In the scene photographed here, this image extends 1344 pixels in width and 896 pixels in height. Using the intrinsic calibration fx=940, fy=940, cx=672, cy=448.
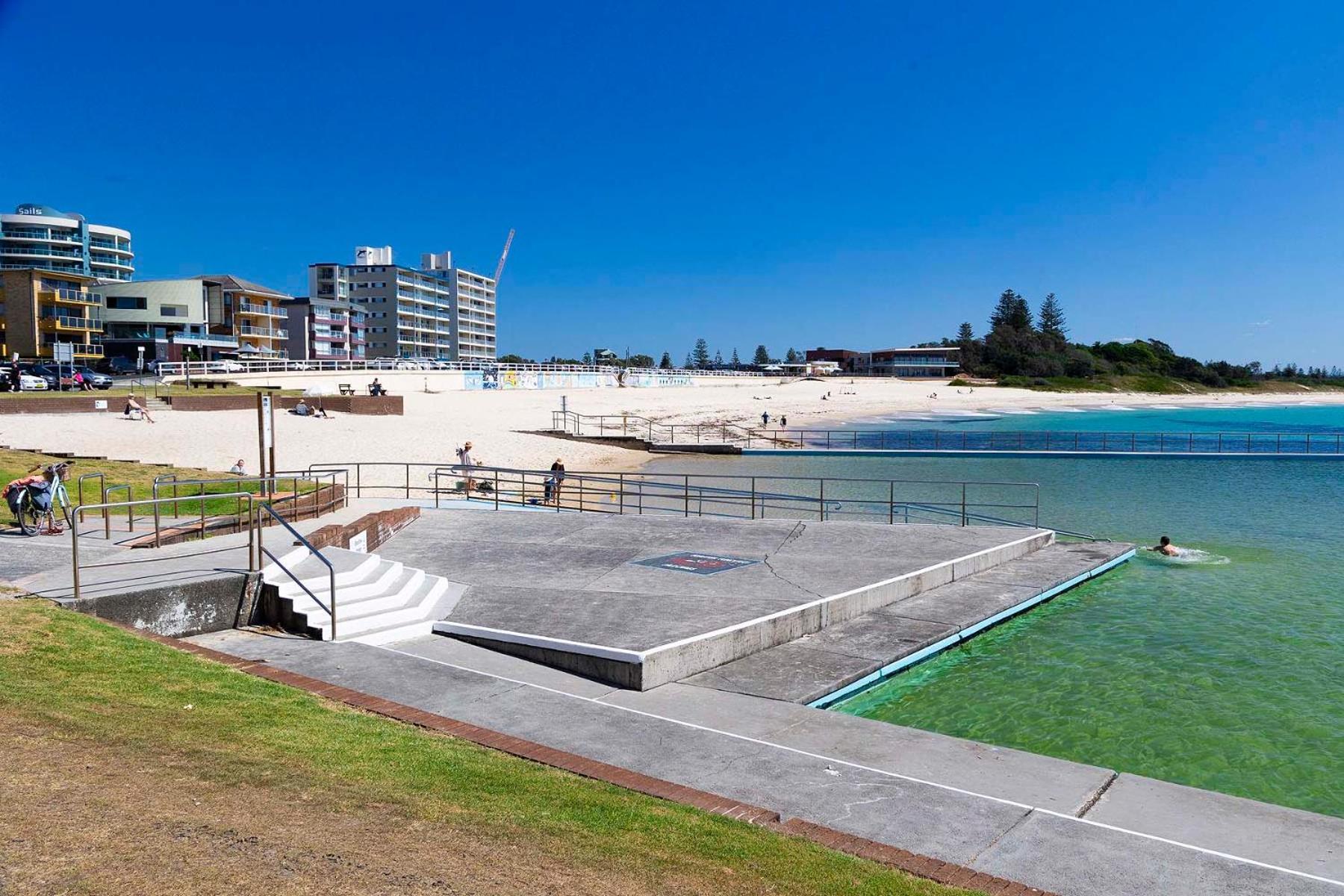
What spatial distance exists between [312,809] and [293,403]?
133 feet

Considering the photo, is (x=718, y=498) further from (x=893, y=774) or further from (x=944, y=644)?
(x=893, y=774)

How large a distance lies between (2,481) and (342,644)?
11604 millimetres

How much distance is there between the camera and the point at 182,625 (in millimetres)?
10484

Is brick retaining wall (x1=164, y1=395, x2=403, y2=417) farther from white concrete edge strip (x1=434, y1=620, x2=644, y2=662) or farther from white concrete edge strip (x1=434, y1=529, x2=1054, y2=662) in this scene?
white concrete edge strip (x1=434, y1=529, x2=1054, y2=662)

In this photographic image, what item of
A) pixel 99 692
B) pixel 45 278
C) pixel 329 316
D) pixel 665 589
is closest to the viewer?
pixel 99 692

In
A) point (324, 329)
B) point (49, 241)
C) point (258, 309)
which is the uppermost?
point (49, 241)

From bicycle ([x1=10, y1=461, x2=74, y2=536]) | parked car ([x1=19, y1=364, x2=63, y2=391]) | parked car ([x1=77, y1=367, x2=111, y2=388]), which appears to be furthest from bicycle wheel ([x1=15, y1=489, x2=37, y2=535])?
parked car ([x1=77, y1=367, x2=111, y2=388])

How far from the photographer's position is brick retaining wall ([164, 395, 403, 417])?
3894cm

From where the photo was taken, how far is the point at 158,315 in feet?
265

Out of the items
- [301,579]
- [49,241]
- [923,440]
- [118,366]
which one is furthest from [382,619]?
[49,241]

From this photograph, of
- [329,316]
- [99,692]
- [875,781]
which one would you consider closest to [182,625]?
[99,692]

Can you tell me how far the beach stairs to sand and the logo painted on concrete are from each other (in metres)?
3.18

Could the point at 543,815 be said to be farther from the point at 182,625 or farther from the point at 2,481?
Answer: the point at 2,481

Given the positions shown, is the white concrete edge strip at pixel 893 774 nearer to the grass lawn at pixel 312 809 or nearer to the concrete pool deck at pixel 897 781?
the concrete pool deck at pixel 897 781
